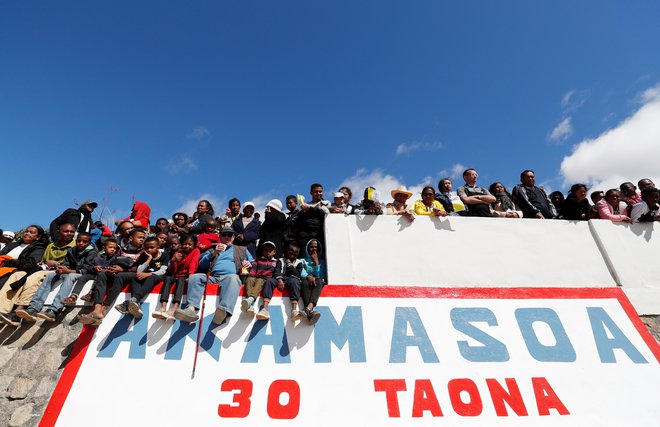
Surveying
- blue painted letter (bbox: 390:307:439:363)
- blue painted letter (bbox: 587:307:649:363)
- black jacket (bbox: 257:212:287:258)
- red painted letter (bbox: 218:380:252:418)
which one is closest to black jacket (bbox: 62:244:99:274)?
black jacket (bbox: 257:212:287:258)

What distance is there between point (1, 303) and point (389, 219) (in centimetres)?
583

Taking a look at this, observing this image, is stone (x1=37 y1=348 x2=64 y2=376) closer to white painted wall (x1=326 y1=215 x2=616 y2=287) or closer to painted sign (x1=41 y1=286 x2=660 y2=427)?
painted sign (x1=41 y1=286 x2=660 y2=427)

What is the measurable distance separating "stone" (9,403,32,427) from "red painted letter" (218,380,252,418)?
→ 2169 mm

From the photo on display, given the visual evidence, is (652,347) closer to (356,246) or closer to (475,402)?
(475,402)

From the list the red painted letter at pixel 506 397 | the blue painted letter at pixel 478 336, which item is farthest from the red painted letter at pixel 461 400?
the blue painted letter at pixel 478 336

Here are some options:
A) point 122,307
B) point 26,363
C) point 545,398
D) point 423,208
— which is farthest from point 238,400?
point 423,208

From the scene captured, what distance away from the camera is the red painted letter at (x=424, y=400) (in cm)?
397

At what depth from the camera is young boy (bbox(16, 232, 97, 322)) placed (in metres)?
4.42

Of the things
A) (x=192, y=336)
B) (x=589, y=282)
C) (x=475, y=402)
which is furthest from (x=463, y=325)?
(x=192, y=336)

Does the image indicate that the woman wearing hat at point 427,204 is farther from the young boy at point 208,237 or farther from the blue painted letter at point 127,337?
the blue painted letter at point 127,337

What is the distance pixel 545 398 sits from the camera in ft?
13.7

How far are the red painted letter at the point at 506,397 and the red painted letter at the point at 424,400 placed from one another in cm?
75

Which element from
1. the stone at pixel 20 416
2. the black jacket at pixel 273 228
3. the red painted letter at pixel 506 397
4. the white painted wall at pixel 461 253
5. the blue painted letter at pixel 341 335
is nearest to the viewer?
the stone at pixel 20 416

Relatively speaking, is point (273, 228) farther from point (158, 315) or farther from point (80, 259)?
point (80, 259)
